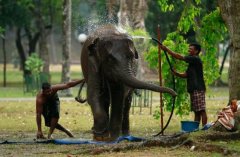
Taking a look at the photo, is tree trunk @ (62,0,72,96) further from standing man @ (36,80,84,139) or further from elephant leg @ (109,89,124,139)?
elephant leg @ (109,89,124,139)

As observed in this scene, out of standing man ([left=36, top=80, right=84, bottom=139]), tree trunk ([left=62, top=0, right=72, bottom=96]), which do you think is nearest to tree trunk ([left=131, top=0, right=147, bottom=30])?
tree trunk ([left=62, top=0, right=72, bottom=96])

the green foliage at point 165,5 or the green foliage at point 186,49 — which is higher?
the green foliage at point 165,5

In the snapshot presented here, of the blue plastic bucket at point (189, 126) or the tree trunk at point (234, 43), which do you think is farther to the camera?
the blue plastic bucket at point (189, 126)

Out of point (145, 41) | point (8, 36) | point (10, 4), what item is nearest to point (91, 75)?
point (145, 41)

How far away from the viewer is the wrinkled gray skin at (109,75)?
45.5 ft

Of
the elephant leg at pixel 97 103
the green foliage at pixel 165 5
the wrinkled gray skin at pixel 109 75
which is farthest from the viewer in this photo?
the green foliage at pixel 165 5

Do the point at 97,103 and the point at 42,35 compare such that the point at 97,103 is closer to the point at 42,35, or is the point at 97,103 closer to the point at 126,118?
the point at 126,118

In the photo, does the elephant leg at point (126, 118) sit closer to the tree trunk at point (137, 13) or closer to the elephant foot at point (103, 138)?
the elephant foot at point (103, 138)

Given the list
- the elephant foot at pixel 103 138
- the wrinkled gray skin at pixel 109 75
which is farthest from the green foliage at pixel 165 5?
the elephant foot at pixel 103 138

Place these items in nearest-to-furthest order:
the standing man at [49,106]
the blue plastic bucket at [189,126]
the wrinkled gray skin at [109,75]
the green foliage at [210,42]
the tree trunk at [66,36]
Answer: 1. the wrinkled gray skin at [109,75]
2. the blue plastic bucket at [189,126]
3. the standing man at [49,106]
4. the green foliage at [210,42]
5. the tree trunk at [66,36]

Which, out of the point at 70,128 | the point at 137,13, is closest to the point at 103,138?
the point at 70,128

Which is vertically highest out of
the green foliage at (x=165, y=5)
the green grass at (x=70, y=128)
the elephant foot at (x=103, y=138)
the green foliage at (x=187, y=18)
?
the green foliage at (x=165, y=5)

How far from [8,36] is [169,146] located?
86.1 metres

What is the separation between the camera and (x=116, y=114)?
14258mm
